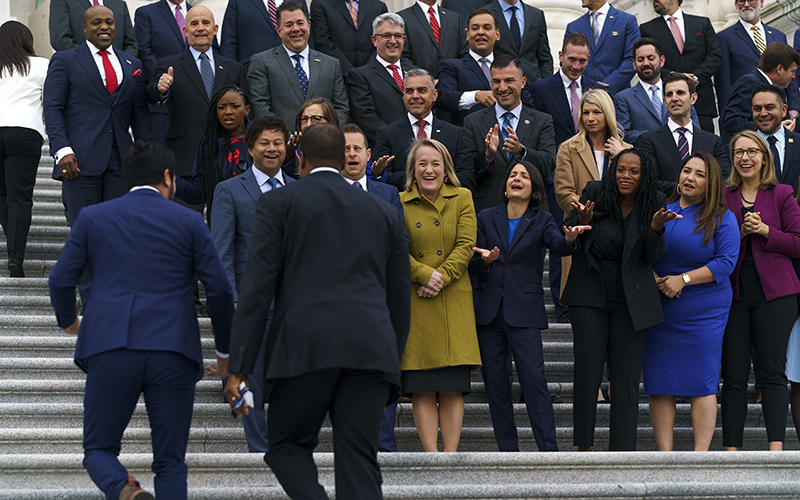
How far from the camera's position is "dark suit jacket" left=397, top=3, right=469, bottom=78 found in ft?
25.5

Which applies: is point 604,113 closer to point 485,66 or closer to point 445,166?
point 485,66

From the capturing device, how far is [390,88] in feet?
23.0

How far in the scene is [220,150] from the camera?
222 inches

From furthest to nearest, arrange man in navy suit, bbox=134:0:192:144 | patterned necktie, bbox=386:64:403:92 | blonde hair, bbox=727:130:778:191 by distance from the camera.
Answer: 1. man in navy suit, bbox=134:0:192:144
2. patterned necktie, bbox=386:64:403:92
3. blonde hair, bbox=727:130:778:191

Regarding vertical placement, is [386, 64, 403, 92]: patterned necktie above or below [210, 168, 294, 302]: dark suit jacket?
above

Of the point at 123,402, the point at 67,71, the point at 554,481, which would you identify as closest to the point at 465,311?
the point at 554,481

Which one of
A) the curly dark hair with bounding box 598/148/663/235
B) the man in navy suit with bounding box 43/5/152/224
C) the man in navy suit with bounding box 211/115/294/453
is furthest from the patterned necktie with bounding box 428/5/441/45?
the man in navy suit with bounding box 211/115/294/453

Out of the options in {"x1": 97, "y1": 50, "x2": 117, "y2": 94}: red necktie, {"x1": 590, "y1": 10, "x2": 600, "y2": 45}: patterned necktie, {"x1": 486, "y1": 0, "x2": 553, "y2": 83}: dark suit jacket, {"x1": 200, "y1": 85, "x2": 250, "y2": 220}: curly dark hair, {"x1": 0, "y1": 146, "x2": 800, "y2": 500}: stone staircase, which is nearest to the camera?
{"x1": 0, "y1": 146, "x2": 800, "y2": 500}: stone staircase

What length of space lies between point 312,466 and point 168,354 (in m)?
0.69

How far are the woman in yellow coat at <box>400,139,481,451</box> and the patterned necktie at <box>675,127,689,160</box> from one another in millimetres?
2004

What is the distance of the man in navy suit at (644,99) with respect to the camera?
284 inches

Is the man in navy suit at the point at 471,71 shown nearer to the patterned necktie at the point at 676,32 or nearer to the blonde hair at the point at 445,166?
the blonde hair at the point at 445,166

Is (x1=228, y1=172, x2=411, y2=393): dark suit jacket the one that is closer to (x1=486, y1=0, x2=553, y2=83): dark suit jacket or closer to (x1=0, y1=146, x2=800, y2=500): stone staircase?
(x1=0, y1=146, x2=800, y2=500): stone staircase

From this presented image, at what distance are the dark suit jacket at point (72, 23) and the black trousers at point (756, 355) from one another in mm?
5072
